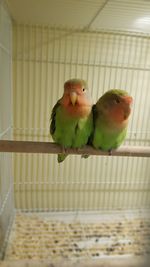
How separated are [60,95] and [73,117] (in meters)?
0.64

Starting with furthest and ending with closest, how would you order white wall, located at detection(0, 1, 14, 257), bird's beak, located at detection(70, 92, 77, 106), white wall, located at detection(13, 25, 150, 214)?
white wall, located at detection(13, 25, 150, 214) → white wall, located at detection(0, 1, 14, 257) → bird's beak, located at detection(70, 92, 77, 106)

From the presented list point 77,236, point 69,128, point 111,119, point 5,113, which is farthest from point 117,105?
point 77,236

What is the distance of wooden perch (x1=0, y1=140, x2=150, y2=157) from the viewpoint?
0.83m

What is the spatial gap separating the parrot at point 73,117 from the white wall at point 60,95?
1.82 ft

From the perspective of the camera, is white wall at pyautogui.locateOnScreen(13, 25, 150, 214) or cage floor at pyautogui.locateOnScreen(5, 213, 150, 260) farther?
white wall at pyautogui.locateOnScreen(13, 25, 150, 214)

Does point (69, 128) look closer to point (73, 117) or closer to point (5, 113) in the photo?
point (73, 117)

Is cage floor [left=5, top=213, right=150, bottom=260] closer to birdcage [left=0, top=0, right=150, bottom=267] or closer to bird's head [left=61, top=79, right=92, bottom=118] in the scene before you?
birdcage [left=0, top=0, right=150, bottom=267]

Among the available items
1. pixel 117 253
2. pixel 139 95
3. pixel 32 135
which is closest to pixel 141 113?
pixel 139 95

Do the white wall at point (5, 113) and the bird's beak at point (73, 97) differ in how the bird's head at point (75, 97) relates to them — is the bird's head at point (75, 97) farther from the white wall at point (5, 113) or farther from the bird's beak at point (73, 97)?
the white wall at point (5, 113)

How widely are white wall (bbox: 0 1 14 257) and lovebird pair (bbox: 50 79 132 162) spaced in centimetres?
40

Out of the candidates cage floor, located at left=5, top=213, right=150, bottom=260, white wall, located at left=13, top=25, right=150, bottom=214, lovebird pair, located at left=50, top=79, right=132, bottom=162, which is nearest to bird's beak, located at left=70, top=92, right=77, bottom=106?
lovebird pair, located at left=50, top=79, right=132, bottom=162

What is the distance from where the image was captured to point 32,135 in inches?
57.4

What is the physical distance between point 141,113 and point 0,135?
31.9 inches

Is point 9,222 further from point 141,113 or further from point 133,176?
point 141,113
